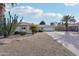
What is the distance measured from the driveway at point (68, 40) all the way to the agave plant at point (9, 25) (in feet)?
2.74

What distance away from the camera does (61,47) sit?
23.8ft

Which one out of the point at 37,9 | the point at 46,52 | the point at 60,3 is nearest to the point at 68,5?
the point at 60,3

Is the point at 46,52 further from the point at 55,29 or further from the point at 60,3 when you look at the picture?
the point at 60,3

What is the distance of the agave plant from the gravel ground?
20 cm

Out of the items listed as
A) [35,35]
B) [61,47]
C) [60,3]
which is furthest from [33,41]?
[60,3]

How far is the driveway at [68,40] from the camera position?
281 inches

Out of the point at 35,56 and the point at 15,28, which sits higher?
the point at 15,28

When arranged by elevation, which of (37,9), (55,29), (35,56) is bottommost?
(35,56)

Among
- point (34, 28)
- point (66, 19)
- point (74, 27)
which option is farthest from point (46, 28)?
point (74, 27)

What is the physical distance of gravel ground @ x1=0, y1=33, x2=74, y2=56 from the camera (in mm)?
6870

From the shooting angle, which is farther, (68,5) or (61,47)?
(61,47)

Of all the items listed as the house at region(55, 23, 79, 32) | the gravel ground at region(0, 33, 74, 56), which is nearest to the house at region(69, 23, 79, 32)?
the house at region(55, 23, 79, 32)

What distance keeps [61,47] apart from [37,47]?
59 centimetres

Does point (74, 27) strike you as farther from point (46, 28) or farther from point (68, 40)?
point (46, 28)
